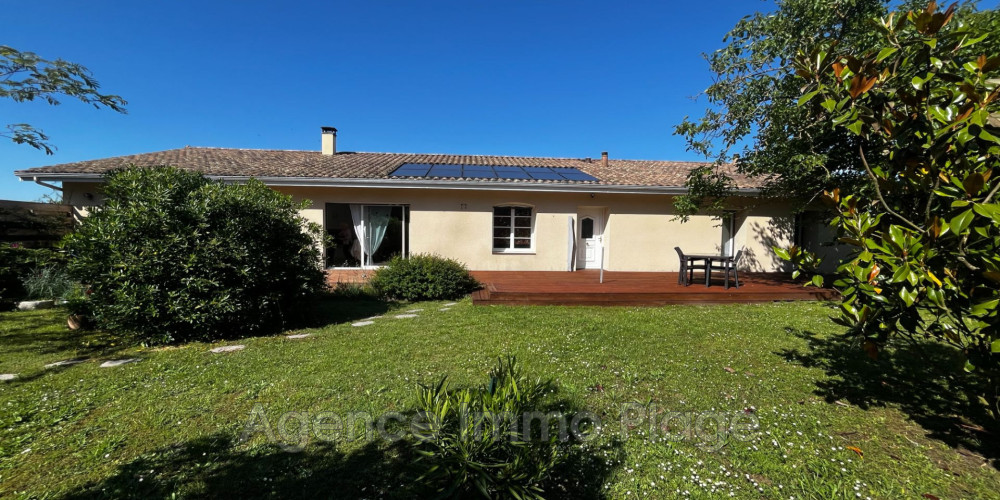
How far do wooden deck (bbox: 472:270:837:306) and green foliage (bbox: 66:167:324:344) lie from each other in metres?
4.04

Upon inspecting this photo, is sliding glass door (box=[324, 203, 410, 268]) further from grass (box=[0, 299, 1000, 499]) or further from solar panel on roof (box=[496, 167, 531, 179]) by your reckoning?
grass (box=[0, 299, 1000, 499])

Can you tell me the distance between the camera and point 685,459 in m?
2.67

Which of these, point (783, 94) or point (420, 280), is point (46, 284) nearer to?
point (420, 280)

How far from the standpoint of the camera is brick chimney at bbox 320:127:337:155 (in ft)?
47.6

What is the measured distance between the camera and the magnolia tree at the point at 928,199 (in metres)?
1.98

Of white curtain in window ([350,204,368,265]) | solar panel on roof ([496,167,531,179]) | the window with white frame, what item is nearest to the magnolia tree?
solar panel on roof ([496,167,531,179])

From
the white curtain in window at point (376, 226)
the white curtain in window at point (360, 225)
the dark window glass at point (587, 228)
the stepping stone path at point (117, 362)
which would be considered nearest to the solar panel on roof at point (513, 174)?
the dark window glass at point (587, 228)

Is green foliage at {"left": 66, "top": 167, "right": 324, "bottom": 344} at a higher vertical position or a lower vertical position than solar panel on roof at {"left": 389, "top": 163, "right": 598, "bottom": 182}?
lower

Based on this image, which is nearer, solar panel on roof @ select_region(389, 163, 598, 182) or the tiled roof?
the tiled roof

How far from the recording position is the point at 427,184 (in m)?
10.3

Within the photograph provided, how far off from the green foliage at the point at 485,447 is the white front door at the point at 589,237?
10478 millimetres

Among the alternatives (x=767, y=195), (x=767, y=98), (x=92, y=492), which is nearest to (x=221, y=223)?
(x=92, y=492)

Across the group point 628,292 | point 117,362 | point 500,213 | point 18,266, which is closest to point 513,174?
point 500,213

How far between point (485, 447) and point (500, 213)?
9811mm
